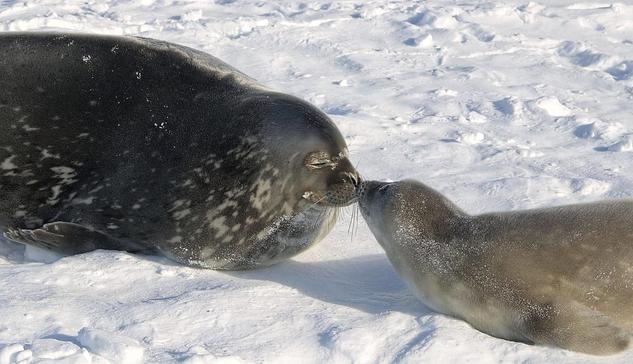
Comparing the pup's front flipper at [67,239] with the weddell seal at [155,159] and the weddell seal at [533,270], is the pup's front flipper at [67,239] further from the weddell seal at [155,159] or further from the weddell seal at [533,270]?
the weddell seal at [533,270]

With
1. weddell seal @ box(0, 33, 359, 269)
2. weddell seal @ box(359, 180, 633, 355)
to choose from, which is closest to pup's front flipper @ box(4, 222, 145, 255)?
weddell seal @ box(0, 33, 359, 269)

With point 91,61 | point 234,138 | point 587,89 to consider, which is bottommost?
point 587,89

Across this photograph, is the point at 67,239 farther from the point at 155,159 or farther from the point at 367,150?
the point at 367,150

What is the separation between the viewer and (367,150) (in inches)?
198

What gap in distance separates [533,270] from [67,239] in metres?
1.80

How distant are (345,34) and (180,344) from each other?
202 inches

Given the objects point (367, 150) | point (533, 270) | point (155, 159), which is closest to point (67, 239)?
point (155, 159)

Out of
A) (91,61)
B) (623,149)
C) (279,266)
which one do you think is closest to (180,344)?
(279,266)

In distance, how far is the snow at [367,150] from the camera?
2803 mm

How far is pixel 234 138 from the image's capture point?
382cm

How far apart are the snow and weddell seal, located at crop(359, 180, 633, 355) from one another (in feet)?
0.25

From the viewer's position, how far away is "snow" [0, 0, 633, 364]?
2803mm

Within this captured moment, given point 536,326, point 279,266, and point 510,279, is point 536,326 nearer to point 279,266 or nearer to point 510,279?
point 510,279

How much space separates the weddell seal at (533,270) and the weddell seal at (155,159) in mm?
580
